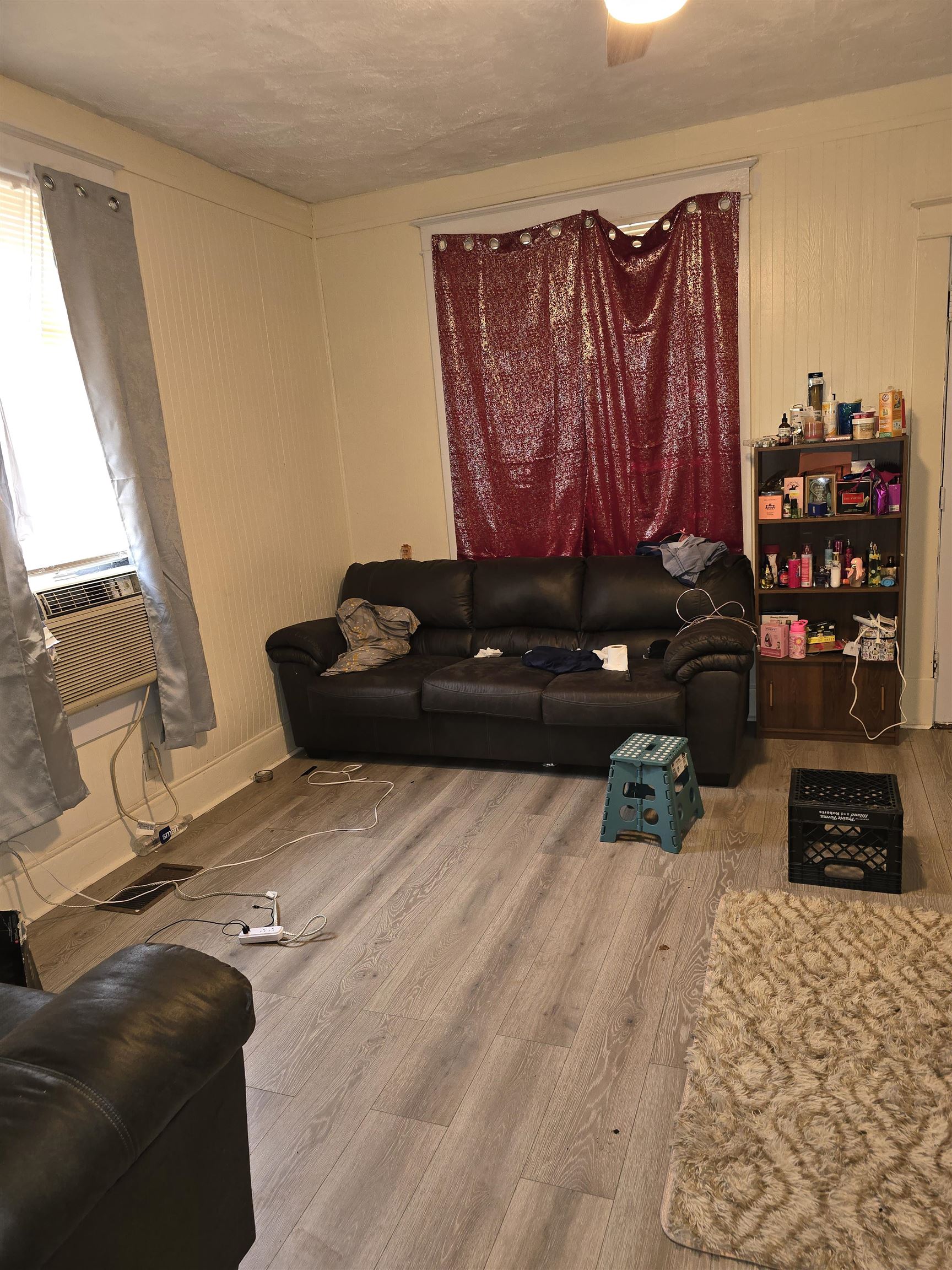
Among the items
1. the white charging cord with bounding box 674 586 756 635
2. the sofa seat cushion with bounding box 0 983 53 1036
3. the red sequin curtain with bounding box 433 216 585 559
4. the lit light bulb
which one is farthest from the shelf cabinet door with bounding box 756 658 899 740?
the sofa seat cushion with bounding box 0 983 53 1036

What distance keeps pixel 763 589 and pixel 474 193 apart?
2.49 metres

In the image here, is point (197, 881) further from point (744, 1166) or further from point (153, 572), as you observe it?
point (744, 1166)

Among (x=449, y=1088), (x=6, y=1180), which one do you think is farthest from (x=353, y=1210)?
(x=6, y=1180)

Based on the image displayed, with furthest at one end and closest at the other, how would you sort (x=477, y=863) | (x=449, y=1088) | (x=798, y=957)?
(x=477, y=863)
(x=798, y=957)
(x=449, y=1088)

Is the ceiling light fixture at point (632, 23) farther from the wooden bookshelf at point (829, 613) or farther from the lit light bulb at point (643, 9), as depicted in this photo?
the wooden bookshelf at point (829, 613)

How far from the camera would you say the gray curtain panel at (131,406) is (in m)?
3.13

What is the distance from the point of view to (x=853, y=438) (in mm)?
3736

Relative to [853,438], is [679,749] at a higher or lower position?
lower

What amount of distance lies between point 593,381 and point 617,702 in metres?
1.76

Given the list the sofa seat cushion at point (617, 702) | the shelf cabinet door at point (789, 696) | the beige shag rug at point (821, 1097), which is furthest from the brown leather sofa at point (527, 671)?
the beige shag rug at point (821, 1097)

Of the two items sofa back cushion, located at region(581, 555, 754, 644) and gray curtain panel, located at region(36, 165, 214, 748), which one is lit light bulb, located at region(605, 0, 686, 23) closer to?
gray curtain panel, located at region(36, 165, 214, 748)

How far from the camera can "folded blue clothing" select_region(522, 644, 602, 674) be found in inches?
151

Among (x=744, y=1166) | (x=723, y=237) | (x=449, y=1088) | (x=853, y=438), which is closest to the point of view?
(x=744, y=1166)

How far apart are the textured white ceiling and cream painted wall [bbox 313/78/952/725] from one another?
12 centimetres
